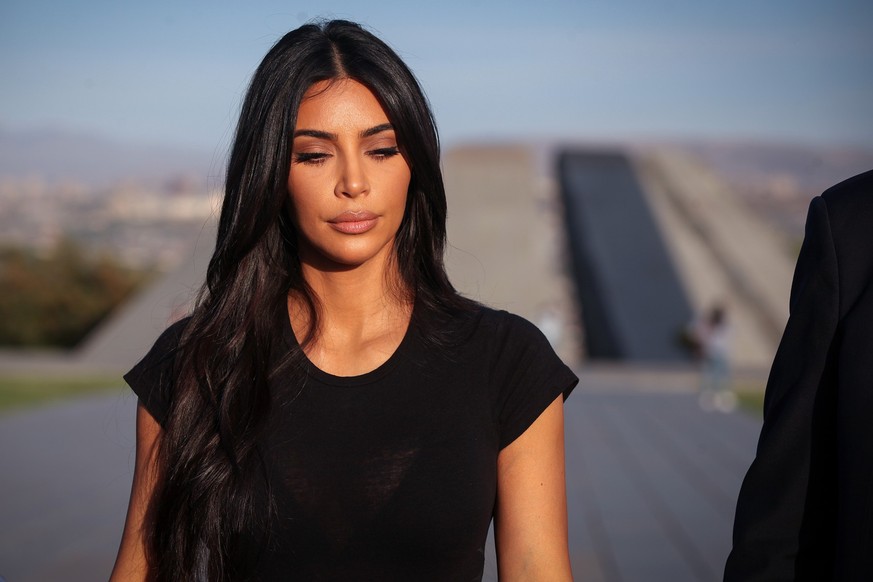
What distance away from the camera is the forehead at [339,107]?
218 centimetres

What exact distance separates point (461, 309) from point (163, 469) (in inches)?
26.6

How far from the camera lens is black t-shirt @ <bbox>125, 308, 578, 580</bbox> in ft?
6.81

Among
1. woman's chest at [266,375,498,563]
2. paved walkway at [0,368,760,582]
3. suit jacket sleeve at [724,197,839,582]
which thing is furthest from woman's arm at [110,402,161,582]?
paved walkway at [0,368,760,582]

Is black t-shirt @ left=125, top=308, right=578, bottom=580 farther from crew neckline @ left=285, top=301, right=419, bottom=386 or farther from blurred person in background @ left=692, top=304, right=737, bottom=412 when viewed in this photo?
blurred person in background @ left=692, top=304, right=737, bottom=412

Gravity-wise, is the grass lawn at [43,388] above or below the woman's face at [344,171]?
below

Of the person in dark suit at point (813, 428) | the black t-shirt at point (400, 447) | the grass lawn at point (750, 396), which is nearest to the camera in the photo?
the person in dark suit at point (813, 428)

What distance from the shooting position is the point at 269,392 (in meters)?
2.21

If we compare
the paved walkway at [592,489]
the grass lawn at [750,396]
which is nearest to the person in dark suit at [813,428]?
the paved walkway at [592,489]

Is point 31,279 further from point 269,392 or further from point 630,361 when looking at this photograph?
point 269,392

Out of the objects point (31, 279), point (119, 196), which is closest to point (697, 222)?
point (31, 279)

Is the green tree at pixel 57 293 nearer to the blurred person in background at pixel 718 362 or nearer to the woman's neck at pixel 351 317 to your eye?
the blurred person in background at pixel 718 362

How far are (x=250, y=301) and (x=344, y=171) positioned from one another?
14.4 inches

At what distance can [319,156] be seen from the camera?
220cm

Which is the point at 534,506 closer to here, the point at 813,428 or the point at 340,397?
the point at 340,397
